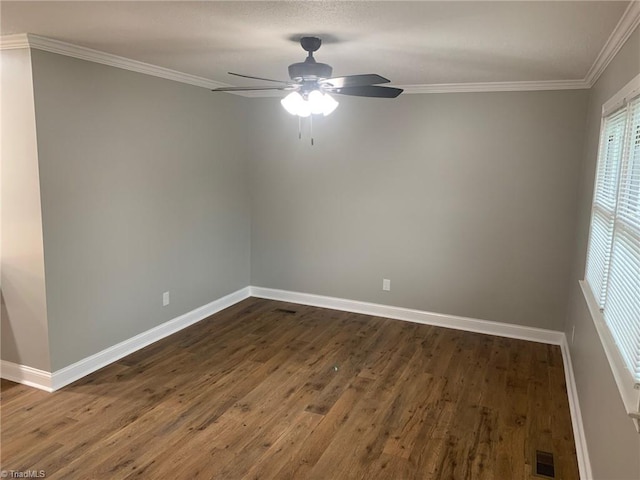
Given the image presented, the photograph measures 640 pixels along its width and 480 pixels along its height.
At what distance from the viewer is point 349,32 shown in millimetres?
2533

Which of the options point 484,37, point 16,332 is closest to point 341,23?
point 484,37

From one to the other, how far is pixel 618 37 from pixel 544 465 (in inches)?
92.1

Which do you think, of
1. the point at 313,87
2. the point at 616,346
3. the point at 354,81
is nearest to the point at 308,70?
the point at 313,87

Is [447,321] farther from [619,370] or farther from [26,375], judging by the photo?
[26,375]

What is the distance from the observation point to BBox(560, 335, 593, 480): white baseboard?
98.0 inches

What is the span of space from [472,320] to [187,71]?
3.47 meters

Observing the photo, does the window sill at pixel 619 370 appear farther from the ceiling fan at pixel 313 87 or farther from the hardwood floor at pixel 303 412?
the ceiling fan at pixel 313 87

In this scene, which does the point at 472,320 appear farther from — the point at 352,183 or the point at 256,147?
the point at 256,147

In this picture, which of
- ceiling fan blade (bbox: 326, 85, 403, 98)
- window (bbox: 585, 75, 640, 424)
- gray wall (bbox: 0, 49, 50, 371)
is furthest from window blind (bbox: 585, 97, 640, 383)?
gray wall (bbox: 0, 49, 50, 371)

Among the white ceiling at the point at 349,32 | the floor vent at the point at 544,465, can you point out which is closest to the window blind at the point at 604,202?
the white ceiling at the point at 349,32

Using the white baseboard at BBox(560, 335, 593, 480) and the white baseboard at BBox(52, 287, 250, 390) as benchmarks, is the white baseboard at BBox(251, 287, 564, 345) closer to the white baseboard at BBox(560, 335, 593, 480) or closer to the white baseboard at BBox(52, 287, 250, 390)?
the white baseboard at BBox(560, 335, 593, 480)

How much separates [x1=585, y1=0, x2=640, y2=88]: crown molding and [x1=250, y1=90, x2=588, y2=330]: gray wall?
792 millimetres

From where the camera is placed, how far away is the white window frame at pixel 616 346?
1588 millimetres

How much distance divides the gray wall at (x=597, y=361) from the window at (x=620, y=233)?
0.46ft
